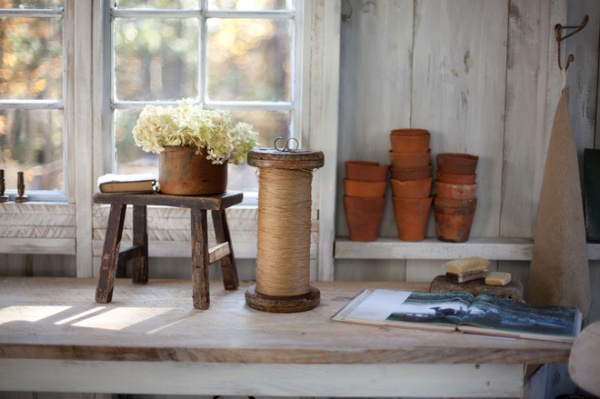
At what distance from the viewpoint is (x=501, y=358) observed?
7.18 feet

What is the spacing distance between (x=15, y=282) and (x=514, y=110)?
6.82 feet

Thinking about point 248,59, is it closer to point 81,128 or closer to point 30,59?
point 81,128

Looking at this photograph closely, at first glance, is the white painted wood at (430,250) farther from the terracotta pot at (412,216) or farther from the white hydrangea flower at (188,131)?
the white hydrangea flower at (188,131)

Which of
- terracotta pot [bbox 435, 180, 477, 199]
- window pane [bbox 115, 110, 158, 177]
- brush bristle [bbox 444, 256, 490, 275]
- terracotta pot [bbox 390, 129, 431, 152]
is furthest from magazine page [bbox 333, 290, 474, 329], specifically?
window pane [bbox 115, 110, 158, 177]

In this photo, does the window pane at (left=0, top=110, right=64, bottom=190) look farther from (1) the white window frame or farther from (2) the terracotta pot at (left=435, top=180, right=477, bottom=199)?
(2) the terracotta pot at (left=435, top=180, right=477, bottom=199)

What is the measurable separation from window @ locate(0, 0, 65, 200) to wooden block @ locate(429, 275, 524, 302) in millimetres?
1543

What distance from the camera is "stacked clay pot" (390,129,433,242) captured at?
292 centimetres

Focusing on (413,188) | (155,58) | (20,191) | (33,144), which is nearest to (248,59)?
(155,58)

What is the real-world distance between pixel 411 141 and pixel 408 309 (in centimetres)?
72

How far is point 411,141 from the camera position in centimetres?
291

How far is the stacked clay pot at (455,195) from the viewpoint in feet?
9.60

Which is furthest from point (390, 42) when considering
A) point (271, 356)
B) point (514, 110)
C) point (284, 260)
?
point (271, 356)

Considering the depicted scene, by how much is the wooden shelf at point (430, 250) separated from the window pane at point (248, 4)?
3.18ft

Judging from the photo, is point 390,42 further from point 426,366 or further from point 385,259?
point 426,366
